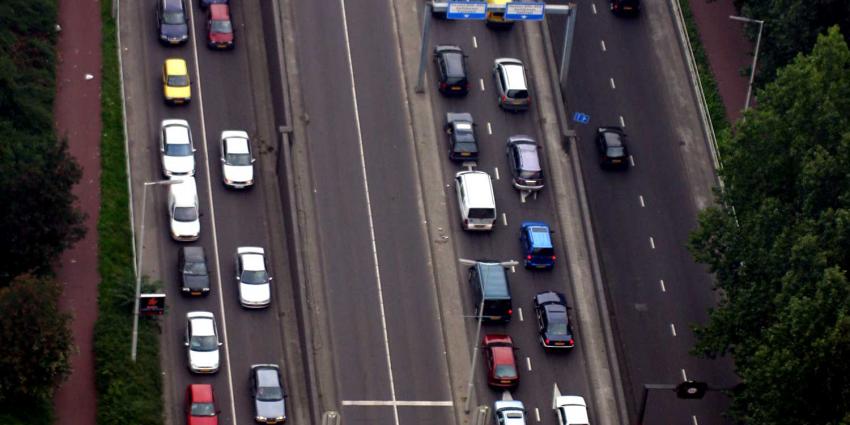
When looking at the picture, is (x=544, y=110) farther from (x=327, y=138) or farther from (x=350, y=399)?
(x=350, y=399)

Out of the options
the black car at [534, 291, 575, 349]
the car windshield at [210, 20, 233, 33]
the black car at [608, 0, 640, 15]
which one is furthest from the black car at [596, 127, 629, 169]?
the car windshield at [210, 20, 233, 33]

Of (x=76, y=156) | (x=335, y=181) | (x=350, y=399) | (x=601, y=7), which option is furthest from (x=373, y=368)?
(x=601, y=7)

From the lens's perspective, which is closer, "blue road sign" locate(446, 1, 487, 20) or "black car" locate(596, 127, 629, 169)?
"blue road sign" locate(446, 1, 487, 20)

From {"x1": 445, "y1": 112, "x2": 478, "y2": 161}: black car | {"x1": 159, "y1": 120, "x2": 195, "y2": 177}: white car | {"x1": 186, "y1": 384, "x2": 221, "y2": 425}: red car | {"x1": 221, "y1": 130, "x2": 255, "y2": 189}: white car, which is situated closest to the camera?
{"x1": 186, "y1": 384, "x2": 221, "y2": 425}: red car

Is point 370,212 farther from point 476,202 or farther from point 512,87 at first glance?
point 512,87

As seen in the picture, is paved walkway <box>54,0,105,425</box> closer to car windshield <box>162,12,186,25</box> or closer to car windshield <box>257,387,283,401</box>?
car windshield <box>162,12,186,25</box>

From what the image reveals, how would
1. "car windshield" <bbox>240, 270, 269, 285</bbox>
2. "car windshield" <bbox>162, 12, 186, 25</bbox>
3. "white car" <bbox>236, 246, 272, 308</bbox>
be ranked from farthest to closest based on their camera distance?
"car windshield" <bbox>162, 12, 186, 25</bbox>, "car windshield" <bbox>240, 270, 269, 285</bbox>, "white car" <bbox>236, 246, 272, 308</bbox>

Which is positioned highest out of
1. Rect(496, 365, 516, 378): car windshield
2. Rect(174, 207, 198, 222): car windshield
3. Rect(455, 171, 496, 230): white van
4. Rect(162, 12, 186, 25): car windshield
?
Rect(162, 12, 186, 25): car windshield

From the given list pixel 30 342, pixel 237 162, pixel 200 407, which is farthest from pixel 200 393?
pixel 237 162
